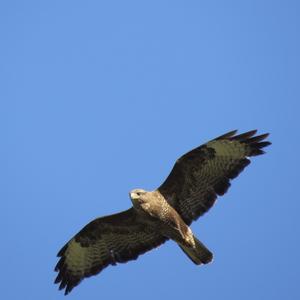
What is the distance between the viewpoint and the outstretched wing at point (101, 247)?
10344 mm

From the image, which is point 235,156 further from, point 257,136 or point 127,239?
point 127,239

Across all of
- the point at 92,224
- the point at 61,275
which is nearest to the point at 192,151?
the point at 92,224

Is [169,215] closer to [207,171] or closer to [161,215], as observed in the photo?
[161,215]

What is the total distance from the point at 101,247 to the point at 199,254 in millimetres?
1722

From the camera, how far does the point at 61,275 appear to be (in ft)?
34.9

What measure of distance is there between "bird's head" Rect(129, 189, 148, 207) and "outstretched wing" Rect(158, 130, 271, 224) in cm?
46

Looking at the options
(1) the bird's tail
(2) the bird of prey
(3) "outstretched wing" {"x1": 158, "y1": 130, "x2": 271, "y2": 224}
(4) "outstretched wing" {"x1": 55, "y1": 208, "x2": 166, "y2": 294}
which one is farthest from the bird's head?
(1) the bird's tail

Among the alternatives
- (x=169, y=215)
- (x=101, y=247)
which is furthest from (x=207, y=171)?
(x=101, y=247)

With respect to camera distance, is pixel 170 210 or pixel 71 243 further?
pixel 71 243

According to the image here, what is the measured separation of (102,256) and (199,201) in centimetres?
192

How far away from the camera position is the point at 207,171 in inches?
391

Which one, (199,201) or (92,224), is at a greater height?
(92,224)

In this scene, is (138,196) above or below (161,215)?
above

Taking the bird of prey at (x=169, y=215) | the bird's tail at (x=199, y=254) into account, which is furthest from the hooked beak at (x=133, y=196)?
the bird's tail at (x=199, y=254)
